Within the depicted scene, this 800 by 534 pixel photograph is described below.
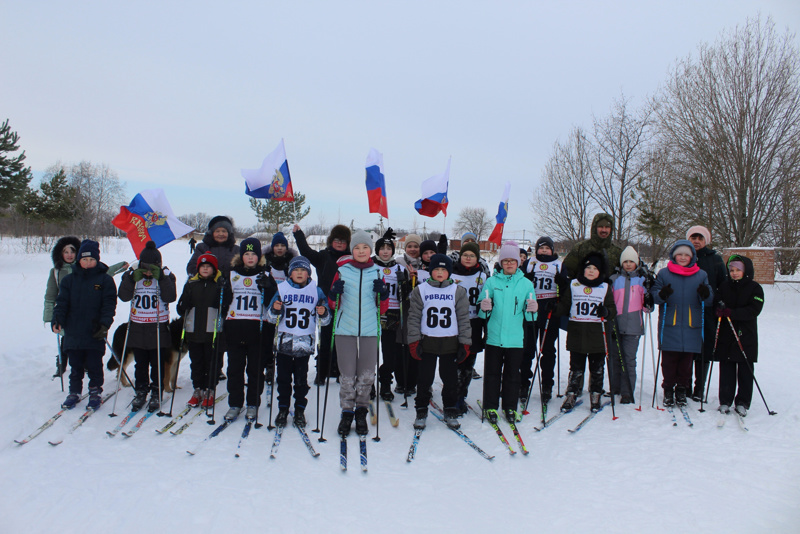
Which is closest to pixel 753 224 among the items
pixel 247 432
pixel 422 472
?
pixel 422 472

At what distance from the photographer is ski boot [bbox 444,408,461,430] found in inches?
183

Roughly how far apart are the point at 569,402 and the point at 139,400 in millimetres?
5096

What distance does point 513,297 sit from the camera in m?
4.85

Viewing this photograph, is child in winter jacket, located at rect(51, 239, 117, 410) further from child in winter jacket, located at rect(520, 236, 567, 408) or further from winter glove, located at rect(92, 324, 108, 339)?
child in winter jacket, located at rect(520, 236, 567, 408)

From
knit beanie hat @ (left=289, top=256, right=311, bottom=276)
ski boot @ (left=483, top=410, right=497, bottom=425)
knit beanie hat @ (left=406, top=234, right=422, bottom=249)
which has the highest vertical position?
knit beanie hat @ (left=406, top=234, right=422, bottom=249)

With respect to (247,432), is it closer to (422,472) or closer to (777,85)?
(422,472)

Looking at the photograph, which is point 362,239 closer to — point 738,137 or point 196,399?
point 196,399

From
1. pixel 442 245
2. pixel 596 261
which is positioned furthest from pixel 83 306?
pixel 596 261

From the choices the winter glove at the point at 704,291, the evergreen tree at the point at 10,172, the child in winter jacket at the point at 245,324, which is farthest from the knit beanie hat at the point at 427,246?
the evergreen tree at the point at 10,172

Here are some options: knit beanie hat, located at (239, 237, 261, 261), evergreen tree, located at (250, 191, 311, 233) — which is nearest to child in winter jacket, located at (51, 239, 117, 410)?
knit beanie hat, located at (239, 237, 261, 261)

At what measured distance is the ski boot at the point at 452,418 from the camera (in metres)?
4.64

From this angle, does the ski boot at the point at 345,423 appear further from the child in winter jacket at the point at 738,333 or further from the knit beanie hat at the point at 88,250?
the child in winter jacket at the point at 738,333

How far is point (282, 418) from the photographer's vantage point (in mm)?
4551

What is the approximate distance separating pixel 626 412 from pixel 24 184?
2483cm
